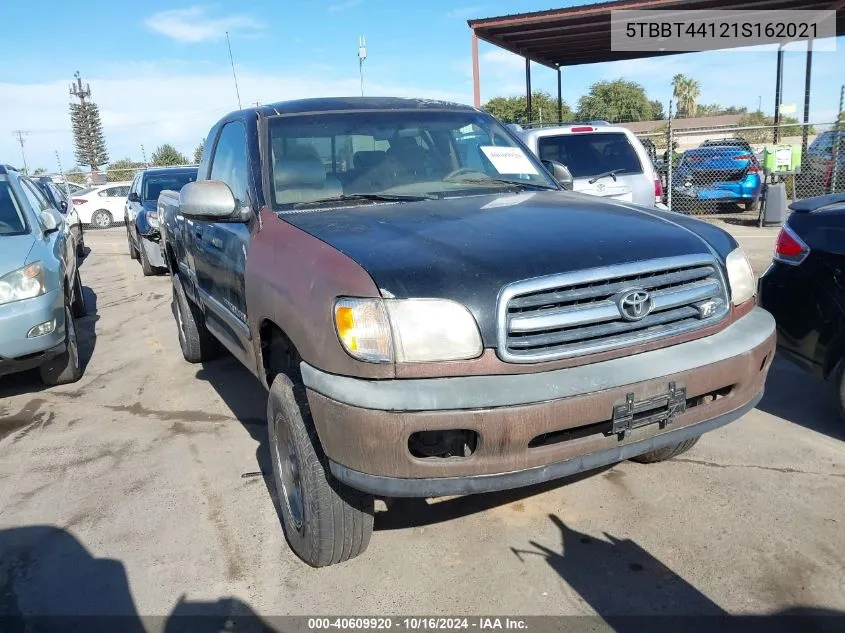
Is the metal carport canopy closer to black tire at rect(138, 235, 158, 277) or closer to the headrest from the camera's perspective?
black tire at rect(138, 235, 158, 277)

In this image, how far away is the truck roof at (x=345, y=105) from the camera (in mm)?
3820

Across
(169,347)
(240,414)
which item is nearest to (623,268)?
(240,414)

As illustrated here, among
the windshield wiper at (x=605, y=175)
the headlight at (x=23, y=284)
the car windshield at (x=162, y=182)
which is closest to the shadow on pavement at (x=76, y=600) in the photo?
the headlight at (x=23, y=284)

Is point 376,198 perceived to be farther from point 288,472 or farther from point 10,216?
point 10,216

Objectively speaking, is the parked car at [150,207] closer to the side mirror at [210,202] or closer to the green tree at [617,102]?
the side mirror at [210,202]

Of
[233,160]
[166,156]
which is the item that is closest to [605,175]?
[233,160]

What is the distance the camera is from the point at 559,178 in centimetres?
438

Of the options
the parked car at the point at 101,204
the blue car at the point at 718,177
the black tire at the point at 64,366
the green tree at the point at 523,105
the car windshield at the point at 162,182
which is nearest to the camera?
the black tire at the point at 64,366

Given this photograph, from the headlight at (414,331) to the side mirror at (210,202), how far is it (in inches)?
53.7

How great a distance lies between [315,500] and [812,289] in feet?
10.0

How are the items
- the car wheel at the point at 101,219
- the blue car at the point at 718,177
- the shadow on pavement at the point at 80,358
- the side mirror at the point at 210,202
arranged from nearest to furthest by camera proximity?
the side mirror at the point at 210,202 → the shadow on pavement at the point at 80,358 → the blue car at the point at 718,177 → the car wheel at the point at 101,219

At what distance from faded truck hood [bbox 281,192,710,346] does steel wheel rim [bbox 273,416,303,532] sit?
0.88 m

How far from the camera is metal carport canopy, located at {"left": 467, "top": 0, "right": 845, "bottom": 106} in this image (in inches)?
566

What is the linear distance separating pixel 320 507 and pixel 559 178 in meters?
2.69
